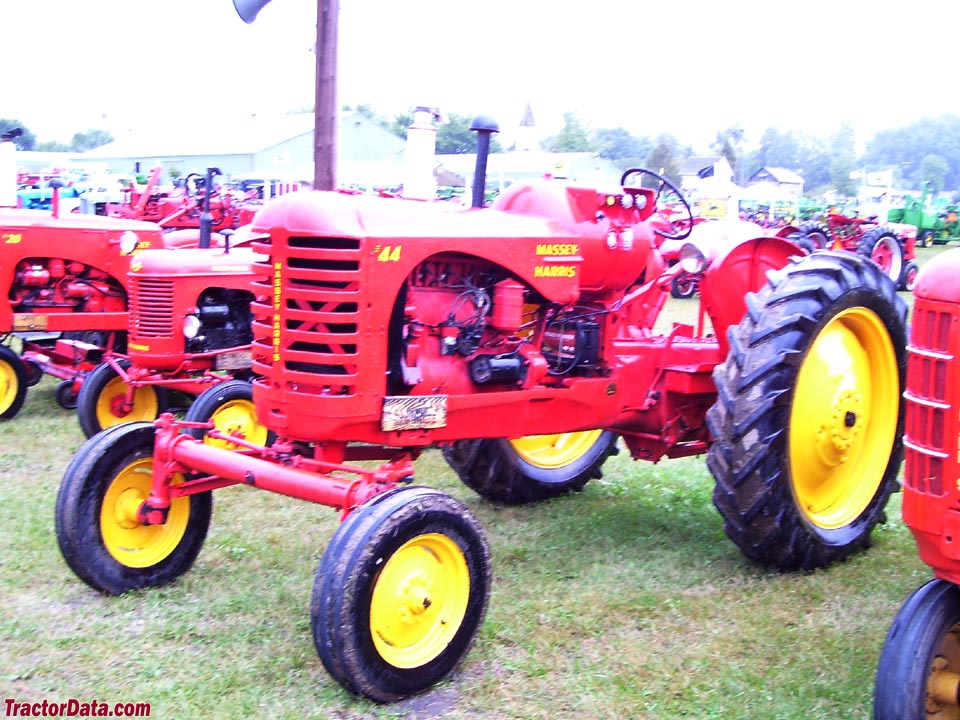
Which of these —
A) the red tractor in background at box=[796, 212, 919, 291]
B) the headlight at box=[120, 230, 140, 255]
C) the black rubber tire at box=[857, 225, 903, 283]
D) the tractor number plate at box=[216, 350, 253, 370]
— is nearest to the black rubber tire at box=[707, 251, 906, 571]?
the tractor number plate at box=[216, 350, 253, 370]

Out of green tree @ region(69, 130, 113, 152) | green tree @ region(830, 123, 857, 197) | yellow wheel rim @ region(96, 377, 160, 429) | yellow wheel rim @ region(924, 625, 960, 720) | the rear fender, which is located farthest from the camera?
green tree @ region(69, 130, 113, 152)

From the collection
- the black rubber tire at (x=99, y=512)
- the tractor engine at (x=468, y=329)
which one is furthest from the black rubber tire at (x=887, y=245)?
the black rubber tire at (x=99, y=512)

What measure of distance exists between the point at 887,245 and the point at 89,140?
82.7 m

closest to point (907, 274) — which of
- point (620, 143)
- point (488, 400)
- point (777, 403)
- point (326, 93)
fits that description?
A: point (326, 93)

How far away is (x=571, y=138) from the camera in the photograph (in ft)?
222

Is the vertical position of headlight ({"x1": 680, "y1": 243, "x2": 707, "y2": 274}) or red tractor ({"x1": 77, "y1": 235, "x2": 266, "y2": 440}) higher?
headlight ({"x1": 680, "y1": 243, "x2": 707, "y2": 274})

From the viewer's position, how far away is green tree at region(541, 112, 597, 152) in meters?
66.7

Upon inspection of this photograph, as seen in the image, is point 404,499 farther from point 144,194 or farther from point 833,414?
point 144,194

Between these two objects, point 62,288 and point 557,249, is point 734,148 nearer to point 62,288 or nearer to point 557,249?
point 62,288

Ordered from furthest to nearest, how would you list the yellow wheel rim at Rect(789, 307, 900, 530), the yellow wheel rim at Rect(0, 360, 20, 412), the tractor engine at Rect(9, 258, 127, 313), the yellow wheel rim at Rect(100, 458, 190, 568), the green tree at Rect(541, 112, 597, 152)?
the green tree at Rect(541, 112, 597, 152) → the tractor engine at Rect(9, 258, 127, 313) → the yellow wheel rim at Rect(0, 360, 20, 412) → the yellow wheel rim at Rect(789, 307, 900, 530) → the yellow wheel rim at Rect(100, 458, 190, 568)

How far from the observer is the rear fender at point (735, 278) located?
4910 millimetres

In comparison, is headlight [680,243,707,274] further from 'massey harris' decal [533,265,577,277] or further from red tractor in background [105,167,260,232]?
red tractor in background [105,167,260,232]

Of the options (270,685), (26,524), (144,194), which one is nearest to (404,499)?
(270,685)

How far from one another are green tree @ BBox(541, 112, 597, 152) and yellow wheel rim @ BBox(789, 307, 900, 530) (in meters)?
61.8
